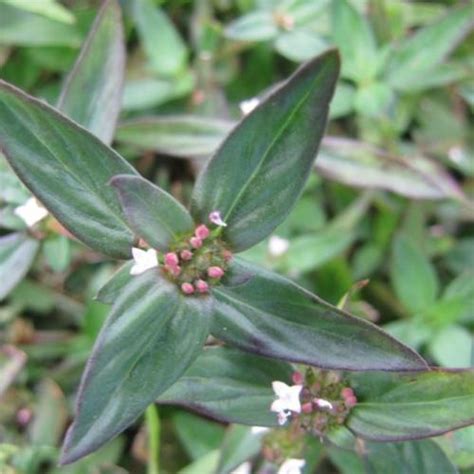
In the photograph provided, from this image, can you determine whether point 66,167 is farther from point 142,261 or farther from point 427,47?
point 427,47

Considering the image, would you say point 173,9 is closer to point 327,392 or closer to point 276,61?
point 276,61

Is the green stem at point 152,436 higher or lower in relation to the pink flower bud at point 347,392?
lower

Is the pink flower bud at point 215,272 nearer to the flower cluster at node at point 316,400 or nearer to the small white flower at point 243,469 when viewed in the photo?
the flower cluster at node at point 316,400

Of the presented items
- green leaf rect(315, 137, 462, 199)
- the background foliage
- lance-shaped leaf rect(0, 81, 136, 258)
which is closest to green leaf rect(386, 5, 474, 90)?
the background foliage

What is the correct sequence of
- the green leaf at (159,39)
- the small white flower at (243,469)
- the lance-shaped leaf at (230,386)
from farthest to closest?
the green leaf at (159,39), the small white flower at (243,469), the lance-shaped leaf at (230,386)

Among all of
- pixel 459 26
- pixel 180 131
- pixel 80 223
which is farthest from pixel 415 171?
pixel 80 223

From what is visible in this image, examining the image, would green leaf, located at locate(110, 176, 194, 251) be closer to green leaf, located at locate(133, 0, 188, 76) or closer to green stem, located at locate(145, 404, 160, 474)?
green stem, located at locate(145, 404, 160, 474)

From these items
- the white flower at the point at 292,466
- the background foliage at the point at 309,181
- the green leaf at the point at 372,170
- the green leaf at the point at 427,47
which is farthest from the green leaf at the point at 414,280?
the white flower at the point at 292,466
